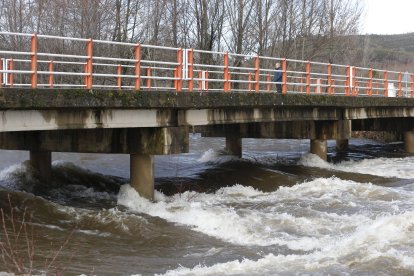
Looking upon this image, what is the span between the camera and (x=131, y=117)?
1404cm

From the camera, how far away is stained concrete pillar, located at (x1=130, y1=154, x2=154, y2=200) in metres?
15.2

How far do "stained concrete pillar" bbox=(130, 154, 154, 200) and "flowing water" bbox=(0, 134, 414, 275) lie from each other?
0.67ft

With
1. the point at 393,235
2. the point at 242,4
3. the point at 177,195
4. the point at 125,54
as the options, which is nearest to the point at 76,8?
the point at 125,54

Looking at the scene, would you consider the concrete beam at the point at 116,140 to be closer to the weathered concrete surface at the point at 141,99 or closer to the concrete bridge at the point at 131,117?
the concrete bridge at the point at 131,117

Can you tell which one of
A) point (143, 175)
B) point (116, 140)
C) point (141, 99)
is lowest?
point (143, 175)

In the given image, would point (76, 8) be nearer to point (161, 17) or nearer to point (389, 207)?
point (161, 17)

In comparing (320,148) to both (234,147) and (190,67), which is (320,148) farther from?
(190,67)

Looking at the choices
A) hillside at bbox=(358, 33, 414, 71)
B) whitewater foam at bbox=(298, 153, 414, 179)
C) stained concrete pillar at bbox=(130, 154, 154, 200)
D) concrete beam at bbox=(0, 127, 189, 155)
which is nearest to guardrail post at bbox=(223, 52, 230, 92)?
concrete beam at bbox=(0, 127, 189, 155)

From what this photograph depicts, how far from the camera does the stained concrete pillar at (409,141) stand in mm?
30758

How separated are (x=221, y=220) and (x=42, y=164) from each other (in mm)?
7358

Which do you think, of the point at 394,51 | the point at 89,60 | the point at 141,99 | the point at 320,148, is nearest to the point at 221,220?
the point at 141,99

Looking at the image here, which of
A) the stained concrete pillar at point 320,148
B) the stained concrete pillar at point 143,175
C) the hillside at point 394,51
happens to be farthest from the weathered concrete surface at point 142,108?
the hillside at point 394,51

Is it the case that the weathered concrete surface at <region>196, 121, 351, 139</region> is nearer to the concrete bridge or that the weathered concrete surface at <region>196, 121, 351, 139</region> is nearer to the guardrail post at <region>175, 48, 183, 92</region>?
the concrete bridge

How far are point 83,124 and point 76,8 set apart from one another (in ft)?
63.1
